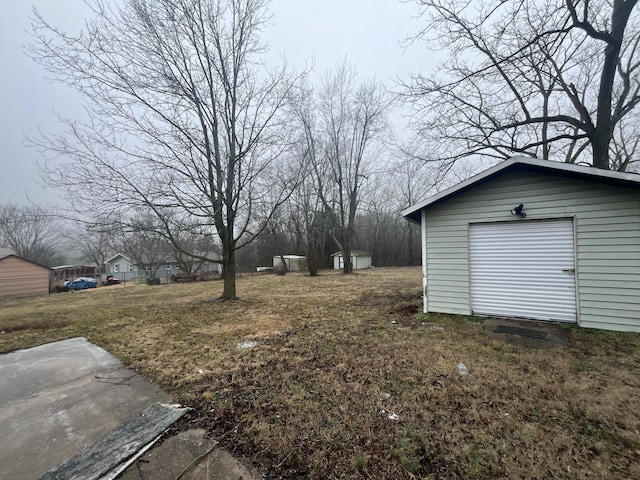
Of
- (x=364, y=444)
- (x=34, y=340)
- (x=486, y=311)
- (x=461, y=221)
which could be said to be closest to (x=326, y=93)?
(x=461, y=221)

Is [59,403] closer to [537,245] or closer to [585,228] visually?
[537,245]

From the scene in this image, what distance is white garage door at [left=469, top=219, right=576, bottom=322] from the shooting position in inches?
197

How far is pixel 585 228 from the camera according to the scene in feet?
15.8

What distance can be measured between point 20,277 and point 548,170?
25.9m

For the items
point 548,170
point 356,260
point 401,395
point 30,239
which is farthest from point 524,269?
point 30,239

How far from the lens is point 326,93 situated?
1923 centimetres

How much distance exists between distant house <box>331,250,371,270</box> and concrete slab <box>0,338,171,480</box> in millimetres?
23563

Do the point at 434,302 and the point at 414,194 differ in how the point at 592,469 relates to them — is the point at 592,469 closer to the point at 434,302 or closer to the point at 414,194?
the point at 434,302

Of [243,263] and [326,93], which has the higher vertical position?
[326,93]

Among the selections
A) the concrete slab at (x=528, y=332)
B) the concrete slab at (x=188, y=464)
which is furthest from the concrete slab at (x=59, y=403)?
the concrete slab at (x=528, y=332)

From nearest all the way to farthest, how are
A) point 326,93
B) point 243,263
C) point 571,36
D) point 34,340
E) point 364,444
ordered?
point 364,444, point 34,340, point 571,36, point 326,93, point 243,263

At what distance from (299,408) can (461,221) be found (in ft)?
16.9

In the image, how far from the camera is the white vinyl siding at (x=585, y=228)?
4527 millimetres

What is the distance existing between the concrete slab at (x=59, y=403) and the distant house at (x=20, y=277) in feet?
58.8
